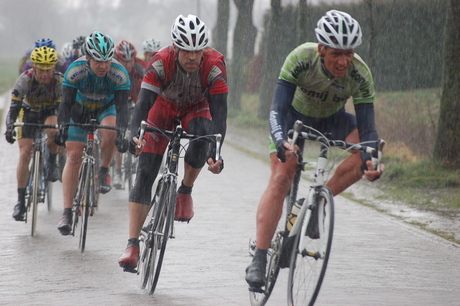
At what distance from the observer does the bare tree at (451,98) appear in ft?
42.0

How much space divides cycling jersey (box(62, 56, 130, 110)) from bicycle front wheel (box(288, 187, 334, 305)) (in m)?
3.75

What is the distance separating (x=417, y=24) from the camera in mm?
22500

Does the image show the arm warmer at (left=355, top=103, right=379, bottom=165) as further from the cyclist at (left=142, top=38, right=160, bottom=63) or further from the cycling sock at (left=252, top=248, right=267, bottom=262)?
the cyclist at (left=142, top=38, right=160, bottom=63)

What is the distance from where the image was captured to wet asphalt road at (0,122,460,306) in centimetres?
621

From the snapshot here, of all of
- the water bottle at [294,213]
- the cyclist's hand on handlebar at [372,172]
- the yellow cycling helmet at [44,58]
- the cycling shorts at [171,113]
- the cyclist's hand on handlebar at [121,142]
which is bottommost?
the water bottle at [294,213]

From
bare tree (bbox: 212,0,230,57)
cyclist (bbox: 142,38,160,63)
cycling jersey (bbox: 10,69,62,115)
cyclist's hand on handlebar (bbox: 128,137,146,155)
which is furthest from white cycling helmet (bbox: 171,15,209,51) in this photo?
bare tree (bbox: 212,0,230,57)

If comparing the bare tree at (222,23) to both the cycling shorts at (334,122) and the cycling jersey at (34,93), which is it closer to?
the cycling jersey at (34,93)

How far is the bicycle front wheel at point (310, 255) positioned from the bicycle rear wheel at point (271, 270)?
0.84 feet

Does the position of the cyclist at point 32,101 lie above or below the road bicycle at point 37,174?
above

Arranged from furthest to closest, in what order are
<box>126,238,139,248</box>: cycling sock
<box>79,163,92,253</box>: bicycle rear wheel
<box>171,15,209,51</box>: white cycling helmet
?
<box>79,163,92,253</box>: bicycle rear wheel < <box>126,238,139,248</box>: cycling sock < <box>171,15,209,51</box>: white cycling helmet

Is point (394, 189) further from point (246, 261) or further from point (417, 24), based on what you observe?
point (417, 24)

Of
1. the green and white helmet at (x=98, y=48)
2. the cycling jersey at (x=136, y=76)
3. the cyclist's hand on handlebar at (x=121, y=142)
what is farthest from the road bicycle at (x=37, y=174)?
the cycling jersey at (x=136, y=76)

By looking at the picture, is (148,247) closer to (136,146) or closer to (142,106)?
(136,146)

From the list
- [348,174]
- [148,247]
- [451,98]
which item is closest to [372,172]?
[348,174]
